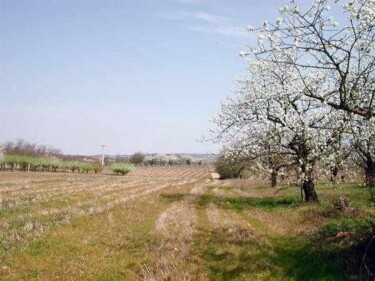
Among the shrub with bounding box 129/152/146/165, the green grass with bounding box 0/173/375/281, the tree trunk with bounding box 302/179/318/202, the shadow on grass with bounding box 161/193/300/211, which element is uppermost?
the shrub with bounding box 129/152/146/165

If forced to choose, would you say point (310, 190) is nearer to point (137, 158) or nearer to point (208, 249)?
point (208, 249)

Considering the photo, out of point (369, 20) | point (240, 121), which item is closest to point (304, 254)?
point (369, 20)

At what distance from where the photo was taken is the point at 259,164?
28.6 meters

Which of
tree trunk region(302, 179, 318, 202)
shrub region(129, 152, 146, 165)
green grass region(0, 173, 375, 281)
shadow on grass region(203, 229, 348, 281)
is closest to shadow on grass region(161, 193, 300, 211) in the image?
tree trunk region(302, 179, 318, 202)

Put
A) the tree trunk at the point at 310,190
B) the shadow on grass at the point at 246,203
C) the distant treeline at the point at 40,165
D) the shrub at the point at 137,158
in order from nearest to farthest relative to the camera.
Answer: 1. the shadow on grass at the point at 246,203
2. the tree trunk at the point at 310,190
3. the distant treeline at the point at 40,165
4. the shrub at the point at 137,158

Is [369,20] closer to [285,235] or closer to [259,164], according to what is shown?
[285,235]

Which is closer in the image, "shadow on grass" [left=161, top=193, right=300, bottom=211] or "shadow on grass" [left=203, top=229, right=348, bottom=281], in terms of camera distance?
"shadow on grass" [left=203, top=229, right=348, bottom=281]

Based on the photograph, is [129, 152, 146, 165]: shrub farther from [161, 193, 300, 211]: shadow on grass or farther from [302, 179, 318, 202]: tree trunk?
[302, 179, 318, 202]: tree trunk

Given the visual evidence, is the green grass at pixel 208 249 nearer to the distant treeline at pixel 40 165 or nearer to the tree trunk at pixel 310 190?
Result: the tree trunk at pixel 310 190

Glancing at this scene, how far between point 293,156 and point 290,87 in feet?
19.2

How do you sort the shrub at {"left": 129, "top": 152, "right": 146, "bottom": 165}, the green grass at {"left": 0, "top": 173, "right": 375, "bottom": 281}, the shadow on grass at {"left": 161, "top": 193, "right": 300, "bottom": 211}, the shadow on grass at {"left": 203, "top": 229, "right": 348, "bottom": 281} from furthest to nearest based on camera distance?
the shrub at {"left": 129, "top": 152, "right": 146, "bottom": 165}
the shadow on grass at {"left": 161, "top": 193, "right": 300, "bottom": 211}
the green grass at {"left": 0, "top": 173, "right": 375, "bottom": 281}
the shadow on grass at {"left": 203, "top": 229, "right": 348, "bottom": 281}

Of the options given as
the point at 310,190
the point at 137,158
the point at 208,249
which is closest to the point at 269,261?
the point at 208,249

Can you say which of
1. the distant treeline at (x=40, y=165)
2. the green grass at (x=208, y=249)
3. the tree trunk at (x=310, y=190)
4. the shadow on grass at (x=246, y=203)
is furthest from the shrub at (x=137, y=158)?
the green grass at (x=208, y=249)

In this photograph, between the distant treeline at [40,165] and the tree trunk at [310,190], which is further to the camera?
the distant treeline at [40,165]
